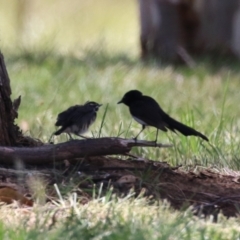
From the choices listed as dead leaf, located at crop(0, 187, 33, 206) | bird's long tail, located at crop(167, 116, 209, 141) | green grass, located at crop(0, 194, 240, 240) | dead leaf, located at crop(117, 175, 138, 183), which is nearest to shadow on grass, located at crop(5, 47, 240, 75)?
bird's long tail, located at crop(167, 116, 209, 141)

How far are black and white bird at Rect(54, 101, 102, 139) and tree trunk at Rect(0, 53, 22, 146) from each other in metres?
0.31

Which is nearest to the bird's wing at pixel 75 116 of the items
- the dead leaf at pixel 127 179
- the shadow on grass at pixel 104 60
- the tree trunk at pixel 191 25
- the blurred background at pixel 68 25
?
the dead leaf at pixel 127 179

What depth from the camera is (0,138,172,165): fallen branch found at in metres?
5.09

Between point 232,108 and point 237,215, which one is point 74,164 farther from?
point 232,108

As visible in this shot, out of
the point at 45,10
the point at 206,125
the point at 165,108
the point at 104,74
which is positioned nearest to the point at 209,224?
the point at 206,125

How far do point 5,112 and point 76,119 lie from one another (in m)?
0.48

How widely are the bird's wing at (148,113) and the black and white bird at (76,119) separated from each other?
0.29 m

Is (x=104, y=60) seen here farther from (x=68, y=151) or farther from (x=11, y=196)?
(x=11, y=196)

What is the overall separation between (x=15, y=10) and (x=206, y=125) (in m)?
11.3

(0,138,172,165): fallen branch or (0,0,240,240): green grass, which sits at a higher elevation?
(0,138,172,165): fallen branch

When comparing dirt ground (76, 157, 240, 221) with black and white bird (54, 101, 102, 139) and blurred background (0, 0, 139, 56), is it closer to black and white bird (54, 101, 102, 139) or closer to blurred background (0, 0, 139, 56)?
black and white bird (54, 101, 102, 139)

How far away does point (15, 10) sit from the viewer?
60.1ft

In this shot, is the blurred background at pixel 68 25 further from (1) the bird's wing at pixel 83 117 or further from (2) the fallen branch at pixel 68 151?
(2) the fallen branch at pixel 68 151

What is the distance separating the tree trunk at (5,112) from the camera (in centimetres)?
541
